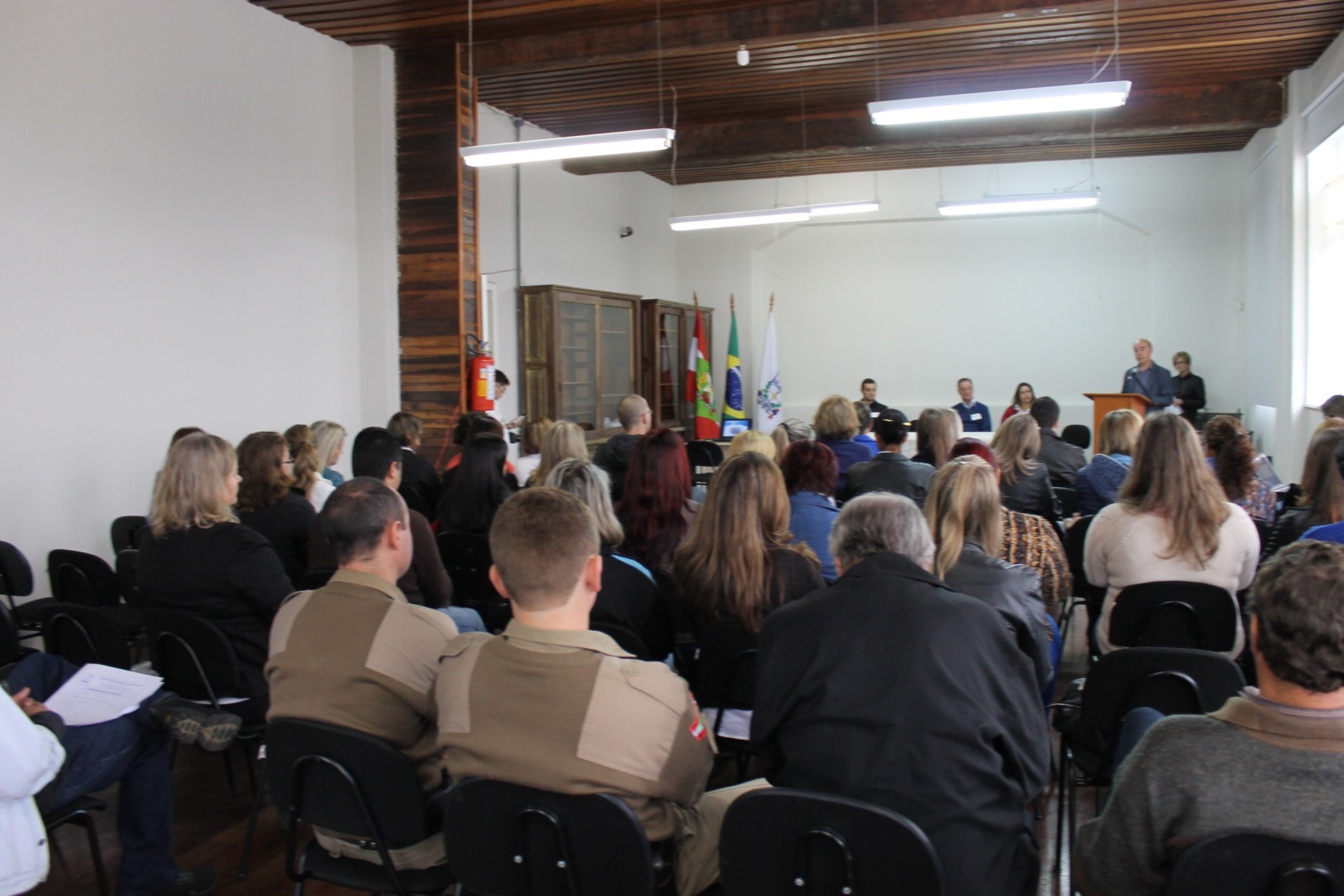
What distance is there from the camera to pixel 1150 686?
7.91ft

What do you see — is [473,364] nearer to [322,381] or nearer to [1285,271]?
[322,381]

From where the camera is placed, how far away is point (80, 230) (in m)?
5.23

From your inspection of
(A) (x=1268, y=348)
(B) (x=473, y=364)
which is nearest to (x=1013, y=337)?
(A) (x=1268, y=348)

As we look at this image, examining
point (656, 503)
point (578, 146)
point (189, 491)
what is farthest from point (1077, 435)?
point (189, 491)

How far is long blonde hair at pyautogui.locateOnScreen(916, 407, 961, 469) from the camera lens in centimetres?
527

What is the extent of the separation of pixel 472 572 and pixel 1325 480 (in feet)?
10.4

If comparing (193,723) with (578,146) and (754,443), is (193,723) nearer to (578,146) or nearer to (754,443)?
(754,443)

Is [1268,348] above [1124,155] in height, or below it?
below

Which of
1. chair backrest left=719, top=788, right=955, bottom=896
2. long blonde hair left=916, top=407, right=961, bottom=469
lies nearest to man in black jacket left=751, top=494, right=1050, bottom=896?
chair backrest left=719, top=788, right=955, bottom=896

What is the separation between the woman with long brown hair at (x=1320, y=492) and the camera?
3225mm

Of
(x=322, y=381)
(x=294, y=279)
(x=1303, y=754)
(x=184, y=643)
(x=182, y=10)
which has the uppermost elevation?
(x=182, y=10)

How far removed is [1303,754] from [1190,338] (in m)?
11.4

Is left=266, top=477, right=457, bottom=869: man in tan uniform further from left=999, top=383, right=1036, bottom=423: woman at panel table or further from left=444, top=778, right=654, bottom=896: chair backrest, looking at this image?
left=999, top=383, right=1036, bottom=423: woman at panel table

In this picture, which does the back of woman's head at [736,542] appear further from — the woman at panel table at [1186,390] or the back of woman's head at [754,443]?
the woman at panel table at [1186,390]
